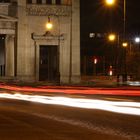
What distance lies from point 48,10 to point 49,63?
6451mm

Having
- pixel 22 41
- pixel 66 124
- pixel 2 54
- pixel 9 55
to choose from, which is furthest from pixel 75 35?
pixel 66 124

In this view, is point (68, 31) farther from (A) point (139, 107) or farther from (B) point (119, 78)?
(A) point (139, 107)

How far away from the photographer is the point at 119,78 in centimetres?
4188

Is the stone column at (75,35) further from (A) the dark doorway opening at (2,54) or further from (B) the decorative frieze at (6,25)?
(A) the dark doorway opening at (2,54)

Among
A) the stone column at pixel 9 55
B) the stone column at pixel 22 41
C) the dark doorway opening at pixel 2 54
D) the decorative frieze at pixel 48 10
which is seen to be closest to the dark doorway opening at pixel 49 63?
the stone column at pixel 22 41

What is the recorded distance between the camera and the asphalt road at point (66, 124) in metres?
12.2

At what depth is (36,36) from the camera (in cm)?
5259

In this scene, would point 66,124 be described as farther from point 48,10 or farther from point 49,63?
point 49,63

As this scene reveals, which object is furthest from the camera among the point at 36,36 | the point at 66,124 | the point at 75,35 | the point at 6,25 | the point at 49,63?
the point at 49,63

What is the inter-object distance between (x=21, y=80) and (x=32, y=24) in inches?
238

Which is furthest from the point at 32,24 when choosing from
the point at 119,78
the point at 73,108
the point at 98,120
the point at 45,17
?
the point at 98,120

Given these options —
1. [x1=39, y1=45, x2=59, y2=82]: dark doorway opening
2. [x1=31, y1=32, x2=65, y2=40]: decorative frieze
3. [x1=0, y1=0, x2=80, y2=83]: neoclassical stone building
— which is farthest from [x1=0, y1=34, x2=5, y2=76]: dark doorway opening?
[x1=39, y1=45, x2=59, y2=82]: dark doorway opening

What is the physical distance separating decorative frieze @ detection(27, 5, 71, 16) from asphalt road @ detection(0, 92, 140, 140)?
3409 centimetres

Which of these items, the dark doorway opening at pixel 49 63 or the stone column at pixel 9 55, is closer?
the stone column at pixel 9 55
